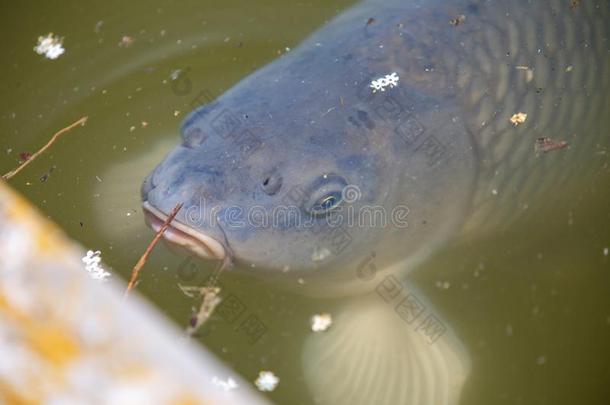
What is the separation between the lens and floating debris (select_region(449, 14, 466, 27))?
8.92 feet

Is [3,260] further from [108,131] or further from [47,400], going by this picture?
[108,131]

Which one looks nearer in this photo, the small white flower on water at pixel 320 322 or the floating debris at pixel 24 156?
the small white flower on water at pixel 320 322

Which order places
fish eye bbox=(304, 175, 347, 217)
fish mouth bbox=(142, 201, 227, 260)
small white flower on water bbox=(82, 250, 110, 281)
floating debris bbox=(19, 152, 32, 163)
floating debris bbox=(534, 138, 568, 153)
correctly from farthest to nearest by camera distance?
floating debris bbox=(19, 152, 32, 163) < floating debris bbox=(534, 138, 568, 153) < small white flower on water bbox=(82, 250, 110, 281) < fish eye bbox=(304, 175, 347, 217) < fish mouth bbox=(142, 201, 227, 260)

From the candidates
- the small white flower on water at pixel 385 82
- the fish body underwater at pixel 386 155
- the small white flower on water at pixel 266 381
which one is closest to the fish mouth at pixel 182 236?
the fish body underwater at pixel 386 155

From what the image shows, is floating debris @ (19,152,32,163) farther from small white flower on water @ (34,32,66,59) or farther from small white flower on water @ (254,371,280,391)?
small white flower on water @ (254,371,280,391)

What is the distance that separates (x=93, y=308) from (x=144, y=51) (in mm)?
2690

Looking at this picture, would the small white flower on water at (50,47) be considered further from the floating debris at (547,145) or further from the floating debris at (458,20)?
the floating debris at (547,145)

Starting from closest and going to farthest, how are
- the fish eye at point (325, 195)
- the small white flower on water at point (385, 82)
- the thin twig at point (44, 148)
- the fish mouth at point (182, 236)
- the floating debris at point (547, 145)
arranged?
the fish mouth at point (182, 236), the fish eye at point (325, 195), the small white flower on water at point (385, 82), the floating debris at point (547, 145), the thin twig at point (44, 148)

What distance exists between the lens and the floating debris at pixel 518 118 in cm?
278

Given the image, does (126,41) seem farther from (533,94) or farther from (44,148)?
(533,94)

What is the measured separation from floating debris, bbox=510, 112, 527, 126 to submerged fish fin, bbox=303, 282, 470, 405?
775 mm

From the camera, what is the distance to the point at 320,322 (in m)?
2.78

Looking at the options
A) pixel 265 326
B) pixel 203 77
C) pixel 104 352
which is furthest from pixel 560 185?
pixel 104 352

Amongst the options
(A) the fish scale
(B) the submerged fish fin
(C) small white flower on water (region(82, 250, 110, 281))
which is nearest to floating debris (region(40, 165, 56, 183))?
(C) small white flower on water (region(82, 250, 110, 281))
